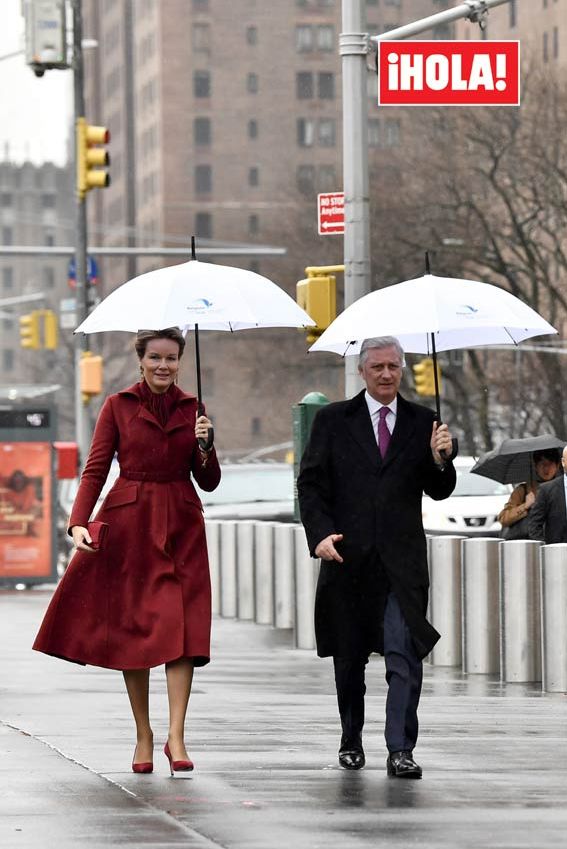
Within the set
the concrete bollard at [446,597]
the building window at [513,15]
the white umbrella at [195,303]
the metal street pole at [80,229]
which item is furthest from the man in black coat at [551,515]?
the building window at [513,15]

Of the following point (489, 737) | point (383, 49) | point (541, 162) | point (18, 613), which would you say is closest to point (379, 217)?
point (541, 162)

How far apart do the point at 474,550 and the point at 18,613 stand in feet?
27.8

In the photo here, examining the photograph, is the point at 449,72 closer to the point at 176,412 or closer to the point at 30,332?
the point at 176,412

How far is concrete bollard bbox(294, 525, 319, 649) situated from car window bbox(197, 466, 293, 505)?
11498 millimetres

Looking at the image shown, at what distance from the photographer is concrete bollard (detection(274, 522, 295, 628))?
18078 mm

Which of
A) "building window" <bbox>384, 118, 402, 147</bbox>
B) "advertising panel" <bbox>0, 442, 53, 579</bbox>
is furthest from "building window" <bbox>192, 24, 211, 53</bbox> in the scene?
"advertising panel" <bbox>0, 442, 53, 579</bbox>

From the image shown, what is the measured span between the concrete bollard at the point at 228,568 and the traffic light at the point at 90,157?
6.81m

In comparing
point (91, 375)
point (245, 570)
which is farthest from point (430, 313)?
point (91, 375)

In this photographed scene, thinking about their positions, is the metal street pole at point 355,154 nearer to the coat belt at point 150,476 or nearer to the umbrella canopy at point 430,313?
the umbrella canopy at point 430,313

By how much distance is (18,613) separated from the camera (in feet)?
73.2

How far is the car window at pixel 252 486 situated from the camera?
29375mm

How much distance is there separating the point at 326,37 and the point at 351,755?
10067 cm

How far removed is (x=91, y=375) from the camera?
30.5 meters

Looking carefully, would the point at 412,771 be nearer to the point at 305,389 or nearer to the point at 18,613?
the point at 18,613
